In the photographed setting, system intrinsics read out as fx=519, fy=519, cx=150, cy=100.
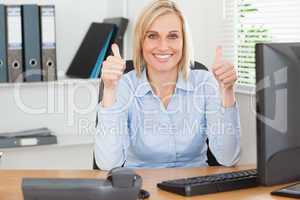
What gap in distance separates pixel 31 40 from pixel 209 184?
1.63 m

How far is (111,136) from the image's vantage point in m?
1.85

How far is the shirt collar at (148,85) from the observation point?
2.02m

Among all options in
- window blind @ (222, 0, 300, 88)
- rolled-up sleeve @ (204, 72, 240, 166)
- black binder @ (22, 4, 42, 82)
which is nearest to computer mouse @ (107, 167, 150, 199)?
rolled-up sleeve @ (204, 72, 240, 166)

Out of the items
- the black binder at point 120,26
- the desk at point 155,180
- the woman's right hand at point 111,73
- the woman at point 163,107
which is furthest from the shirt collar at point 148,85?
the black binder at point 120,26

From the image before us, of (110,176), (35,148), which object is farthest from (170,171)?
(35,148)

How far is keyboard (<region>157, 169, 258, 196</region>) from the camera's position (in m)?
1.43

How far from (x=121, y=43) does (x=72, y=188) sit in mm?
2159

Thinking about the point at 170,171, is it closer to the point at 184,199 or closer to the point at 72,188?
the point at 184,199

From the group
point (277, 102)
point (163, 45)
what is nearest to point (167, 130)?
point (163, 45)

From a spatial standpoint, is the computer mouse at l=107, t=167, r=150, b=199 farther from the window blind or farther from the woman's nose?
the window blind

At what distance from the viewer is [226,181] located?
1.49 meters

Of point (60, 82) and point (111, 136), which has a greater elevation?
point (60, 82)

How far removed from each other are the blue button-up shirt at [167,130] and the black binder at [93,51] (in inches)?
37.8

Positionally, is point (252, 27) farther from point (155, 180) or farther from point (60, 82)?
point (155, 180)
